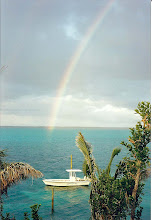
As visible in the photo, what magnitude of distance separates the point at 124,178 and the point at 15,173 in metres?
1.32

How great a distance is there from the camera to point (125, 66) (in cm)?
3048

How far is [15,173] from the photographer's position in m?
1.72

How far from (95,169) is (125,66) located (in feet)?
95.9

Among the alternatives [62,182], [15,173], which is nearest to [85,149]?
[15,173]

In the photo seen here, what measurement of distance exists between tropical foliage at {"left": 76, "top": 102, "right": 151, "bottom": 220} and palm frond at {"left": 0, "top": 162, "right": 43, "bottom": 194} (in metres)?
0.92

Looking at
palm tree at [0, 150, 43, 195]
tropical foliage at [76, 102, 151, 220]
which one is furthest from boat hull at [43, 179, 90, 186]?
palm tree at [0, 150, 43, 195]

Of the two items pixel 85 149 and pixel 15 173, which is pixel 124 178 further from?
pixel 15 173

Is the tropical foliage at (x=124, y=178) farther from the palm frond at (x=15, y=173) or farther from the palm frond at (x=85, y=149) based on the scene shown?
the palm frond at (x=15, y=173)

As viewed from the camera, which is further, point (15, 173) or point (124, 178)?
point (124, 178)

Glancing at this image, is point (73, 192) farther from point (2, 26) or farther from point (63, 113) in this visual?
point (63, 113)

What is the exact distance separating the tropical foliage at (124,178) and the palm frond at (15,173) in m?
0.92

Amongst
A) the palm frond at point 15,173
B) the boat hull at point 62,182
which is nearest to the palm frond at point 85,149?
the palm frond at point 15,173

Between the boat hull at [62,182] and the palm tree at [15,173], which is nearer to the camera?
the palm tree at [15,173]

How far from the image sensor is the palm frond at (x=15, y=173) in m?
1.71
